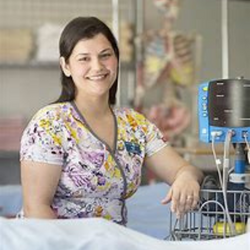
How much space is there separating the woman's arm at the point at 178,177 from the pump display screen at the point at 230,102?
0.47 ft

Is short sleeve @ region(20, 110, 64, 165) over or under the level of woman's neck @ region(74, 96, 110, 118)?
under

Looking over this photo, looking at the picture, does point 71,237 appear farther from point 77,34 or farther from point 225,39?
point 225,39

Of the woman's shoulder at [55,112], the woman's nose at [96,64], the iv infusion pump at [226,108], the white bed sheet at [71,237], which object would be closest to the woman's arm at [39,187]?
the woman's shoulder at [55,112]

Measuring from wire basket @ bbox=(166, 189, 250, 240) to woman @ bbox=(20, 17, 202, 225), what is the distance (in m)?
0.11

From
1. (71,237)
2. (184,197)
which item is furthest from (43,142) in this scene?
(71,237)

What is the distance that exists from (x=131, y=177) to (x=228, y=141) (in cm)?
34

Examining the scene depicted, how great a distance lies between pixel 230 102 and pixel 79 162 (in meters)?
0.39

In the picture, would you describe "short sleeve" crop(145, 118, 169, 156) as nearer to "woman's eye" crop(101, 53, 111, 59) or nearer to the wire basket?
"woman's eye" crop(101, 53, 111, 59)

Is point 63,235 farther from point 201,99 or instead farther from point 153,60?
point 153,60

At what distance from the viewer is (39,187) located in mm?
Result: 1274

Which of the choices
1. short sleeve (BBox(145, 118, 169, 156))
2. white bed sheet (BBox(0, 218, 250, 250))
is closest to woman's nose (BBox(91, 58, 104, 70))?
short sleeve (BBox(145, 118, 169, 156))

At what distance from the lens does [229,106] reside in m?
1.11

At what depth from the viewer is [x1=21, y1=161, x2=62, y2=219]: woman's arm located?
1.26m

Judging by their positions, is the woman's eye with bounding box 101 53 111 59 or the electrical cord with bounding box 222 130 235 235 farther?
the woman's eye with bounding box 101 53 111 59
